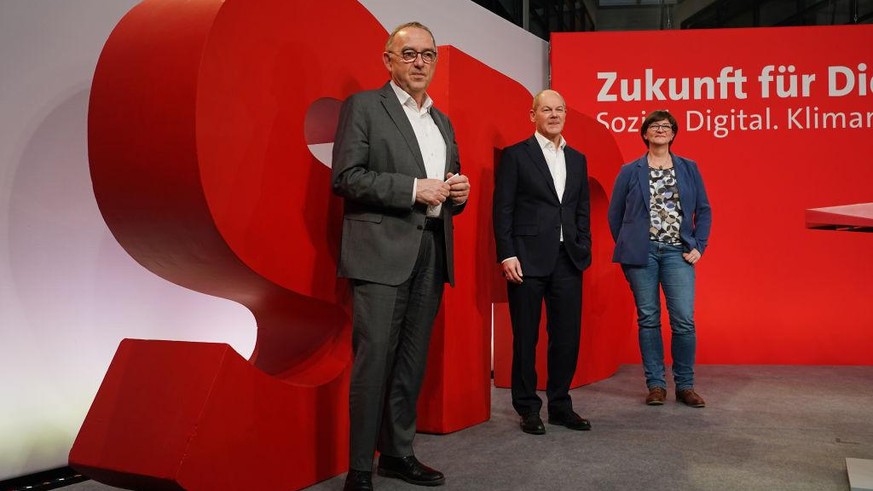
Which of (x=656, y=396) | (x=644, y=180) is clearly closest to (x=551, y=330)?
(x=656, y=396)

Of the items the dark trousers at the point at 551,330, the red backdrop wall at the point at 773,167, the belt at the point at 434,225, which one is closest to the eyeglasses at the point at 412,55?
the belt at the point at 434,225

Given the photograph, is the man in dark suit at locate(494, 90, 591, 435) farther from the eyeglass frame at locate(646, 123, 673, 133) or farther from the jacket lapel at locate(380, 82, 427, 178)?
the jacket lapel at locate(380, 82, 427, 178)

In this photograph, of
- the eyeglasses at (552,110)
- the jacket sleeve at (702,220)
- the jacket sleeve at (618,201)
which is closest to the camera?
the eyeglasses at (552,110)

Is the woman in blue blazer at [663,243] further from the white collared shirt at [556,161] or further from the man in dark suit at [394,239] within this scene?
the man in dark suit at [394,239]

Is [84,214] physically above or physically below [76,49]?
below

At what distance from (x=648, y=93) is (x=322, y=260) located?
150 inches

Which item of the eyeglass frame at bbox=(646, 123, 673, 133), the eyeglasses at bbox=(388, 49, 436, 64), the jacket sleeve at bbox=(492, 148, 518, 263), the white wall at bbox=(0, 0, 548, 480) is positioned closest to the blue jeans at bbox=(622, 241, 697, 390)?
the eyeglass frame at bbox=(646, 123, 673, 133)

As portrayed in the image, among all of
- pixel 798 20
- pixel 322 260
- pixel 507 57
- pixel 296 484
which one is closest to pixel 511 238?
pixel 322 260

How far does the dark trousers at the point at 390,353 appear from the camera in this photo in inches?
89.9

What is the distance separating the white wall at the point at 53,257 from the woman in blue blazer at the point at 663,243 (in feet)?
7.24

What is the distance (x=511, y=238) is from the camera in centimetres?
330

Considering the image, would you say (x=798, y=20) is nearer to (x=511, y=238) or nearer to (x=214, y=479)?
(x=511, y=238)

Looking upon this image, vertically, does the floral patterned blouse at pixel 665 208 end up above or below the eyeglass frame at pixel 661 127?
below

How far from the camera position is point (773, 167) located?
5.54 m
